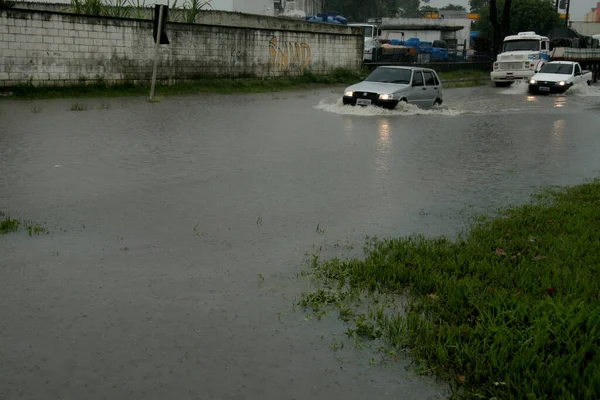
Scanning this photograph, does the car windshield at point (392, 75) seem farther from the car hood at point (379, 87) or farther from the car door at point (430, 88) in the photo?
the car door at point (430, 88)

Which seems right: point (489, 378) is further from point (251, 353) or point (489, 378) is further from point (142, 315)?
point (142, 315)

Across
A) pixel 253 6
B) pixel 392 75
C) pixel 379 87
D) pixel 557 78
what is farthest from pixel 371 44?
pixel 379 87

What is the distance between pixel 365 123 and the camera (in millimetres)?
18203

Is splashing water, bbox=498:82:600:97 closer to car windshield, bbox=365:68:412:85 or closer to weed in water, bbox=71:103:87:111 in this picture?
car windshield, bbox=365:68:412:85

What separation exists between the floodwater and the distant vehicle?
3.17 metres

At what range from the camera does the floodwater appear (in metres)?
4.09

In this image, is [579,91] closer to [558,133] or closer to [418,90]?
[418,90]

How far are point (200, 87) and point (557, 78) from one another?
16627 millimetres

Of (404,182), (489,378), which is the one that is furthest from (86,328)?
(404,182)

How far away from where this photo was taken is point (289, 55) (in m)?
34.4

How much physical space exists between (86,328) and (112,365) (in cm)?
62

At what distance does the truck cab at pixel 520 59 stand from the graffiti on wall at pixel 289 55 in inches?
461

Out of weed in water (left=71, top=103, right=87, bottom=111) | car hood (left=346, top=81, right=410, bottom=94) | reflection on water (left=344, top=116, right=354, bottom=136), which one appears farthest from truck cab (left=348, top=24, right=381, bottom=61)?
weed in water (left=71, top=103, right=87, bottom=111)

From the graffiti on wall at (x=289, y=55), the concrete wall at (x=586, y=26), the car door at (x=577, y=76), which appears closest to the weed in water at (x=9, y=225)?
the graffiti on wall at (x=289, y=55)
